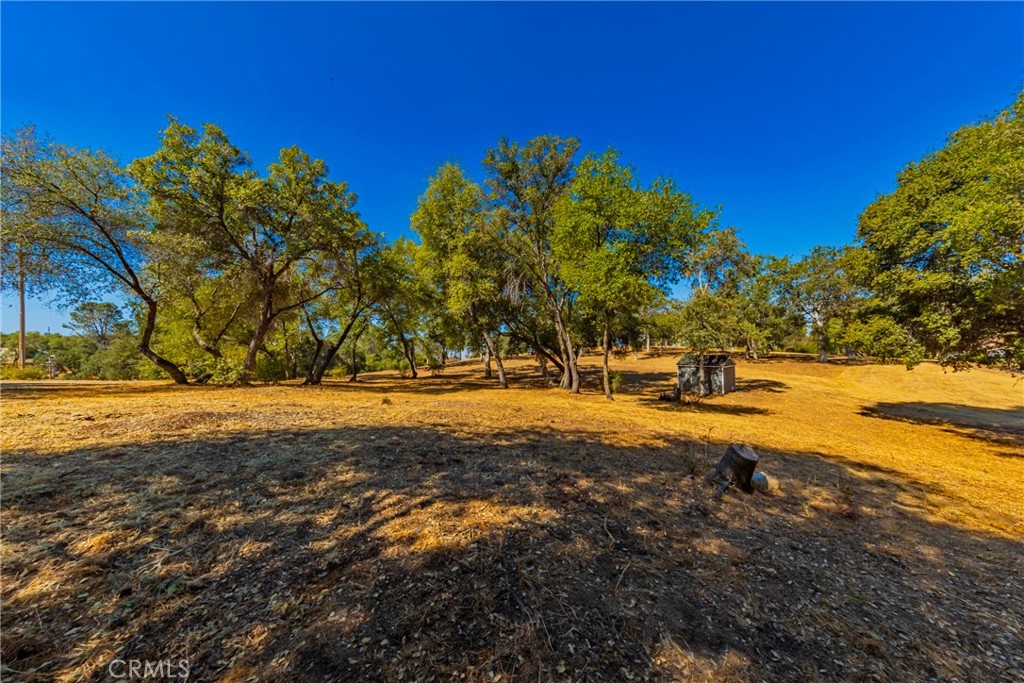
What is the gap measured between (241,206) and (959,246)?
73.2ft

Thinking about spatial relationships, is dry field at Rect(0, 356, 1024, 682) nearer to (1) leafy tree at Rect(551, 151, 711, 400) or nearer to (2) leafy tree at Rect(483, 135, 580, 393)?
(1) leafy tree at Rect(551, 151, 711, 400)

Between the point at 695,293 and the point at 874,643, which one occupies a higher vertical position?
the point at 695,293

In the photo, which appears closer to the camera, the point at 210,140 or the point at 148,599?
the point at 148,599

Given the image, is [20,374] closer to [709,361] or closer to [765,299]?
[709,361]

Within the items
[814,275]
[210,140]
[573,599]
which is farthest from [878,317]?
[210,140]

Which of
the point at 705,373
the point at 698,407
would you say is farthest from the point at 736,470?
the point at 705,373

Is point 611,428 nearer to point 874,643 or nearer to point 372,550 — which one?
point 874,643

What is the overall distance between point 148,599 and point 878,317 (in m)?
18.8

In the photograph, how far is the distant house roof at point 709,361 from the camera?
20.8m

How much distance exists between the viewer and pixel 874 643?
288 centimetres

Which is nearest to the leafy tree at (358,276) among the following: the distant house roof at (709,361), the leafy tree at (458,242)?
the leafy tree at (458,242)

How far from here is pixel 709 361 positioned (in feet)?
70.0

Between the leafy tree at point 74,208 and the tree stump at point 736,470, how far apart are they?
18.9 m

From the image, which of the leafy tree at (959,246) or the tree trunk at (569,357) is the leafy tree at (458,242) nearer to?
the tree trunk at (569,357)
